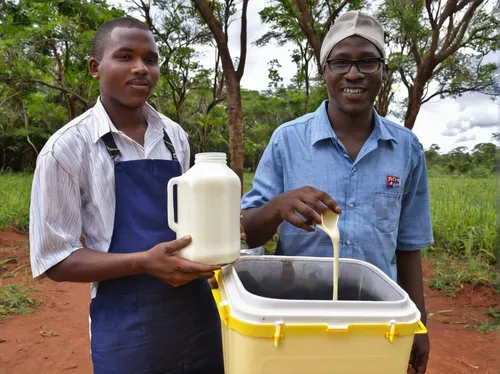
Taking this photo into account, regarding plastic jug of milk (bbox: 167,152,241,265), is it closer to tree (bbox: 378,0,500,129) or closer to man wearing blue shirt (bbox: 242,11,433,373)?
man wearing blue shirt (bbox: 242,11,433,373)

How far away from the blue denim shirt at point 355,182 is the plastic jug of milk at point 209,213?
368 mm

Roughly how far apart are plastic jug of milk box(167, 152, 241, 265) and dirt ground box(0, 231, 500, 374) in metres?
2.63

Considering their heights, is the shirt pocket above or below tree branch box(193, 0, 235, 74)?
below

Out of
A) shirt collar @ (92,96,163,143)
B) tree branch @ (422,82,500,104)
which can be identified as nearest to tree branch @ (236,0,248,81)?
shirt collar @ (92,96,163,143)

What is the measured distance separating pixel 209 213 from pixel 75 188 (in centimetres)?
42

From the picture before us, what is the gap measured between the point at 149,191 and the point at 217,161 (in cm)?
35

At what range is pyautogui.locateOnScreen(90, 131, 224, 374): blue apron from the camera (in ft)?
3.92

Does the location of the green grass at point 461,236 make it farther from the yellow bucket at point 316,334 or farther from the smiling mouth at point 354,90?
the yellow bucket at point 316,334

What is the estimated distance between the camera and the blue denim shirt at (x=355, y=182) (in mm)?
1270

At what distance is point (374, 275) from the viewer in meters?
1.03

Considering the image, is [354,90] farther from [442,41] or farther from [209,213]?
[442,41]

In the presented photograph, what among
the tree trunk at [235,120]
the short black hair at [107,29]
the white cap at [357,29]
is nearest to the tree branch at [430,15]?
the tree trunk at [235,120]

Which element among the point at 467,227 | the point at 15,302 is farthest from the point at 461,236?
the point at 15,302

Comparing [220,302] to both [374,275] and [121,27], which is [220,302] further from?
[121,27]
